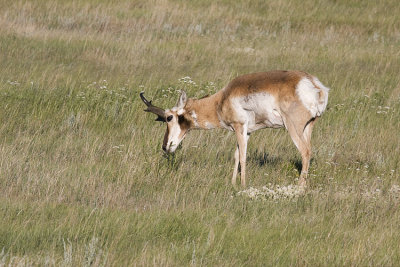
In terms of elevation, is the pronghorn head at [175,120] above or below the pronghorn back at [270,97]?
below

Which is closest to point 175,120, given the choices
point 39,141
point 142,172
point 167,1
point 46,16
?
point 142,172

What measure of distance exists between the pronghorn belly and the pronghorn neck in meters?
0.53

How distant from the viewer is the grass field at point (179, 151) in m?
6.48

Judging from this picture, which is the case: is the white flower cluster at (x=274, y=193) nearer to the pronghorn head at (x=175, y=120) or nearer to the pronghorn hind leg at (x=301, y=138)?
the pronghorn hind leg at (x=301, y=138)

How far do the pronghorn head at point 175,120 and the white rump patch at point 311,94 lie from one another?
1764 mm

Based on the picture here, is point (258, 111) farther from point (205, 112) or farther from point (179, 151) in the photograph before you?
point (179, 151)

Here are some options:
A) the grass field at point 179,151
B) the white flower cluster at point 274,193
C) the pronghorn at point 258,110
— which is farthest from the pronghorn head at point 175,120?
the white flower cluster at point 274,193

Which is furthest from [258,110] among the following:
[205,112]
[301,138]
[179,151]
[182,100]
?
[179,151]

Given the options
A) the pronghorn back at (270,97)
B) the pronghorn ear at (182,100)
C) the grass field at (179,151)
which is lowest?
the grass field at (179,151)

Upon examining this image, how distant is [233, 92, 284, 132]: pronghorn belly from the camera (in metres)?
9.05

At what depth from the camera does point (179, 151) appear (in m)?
10.2

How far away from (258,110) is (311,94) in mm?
783

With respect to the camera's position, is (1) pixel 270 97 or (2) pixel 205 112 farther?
(2) pixel 205 112

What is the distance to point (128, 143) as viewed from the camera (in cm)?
1071
